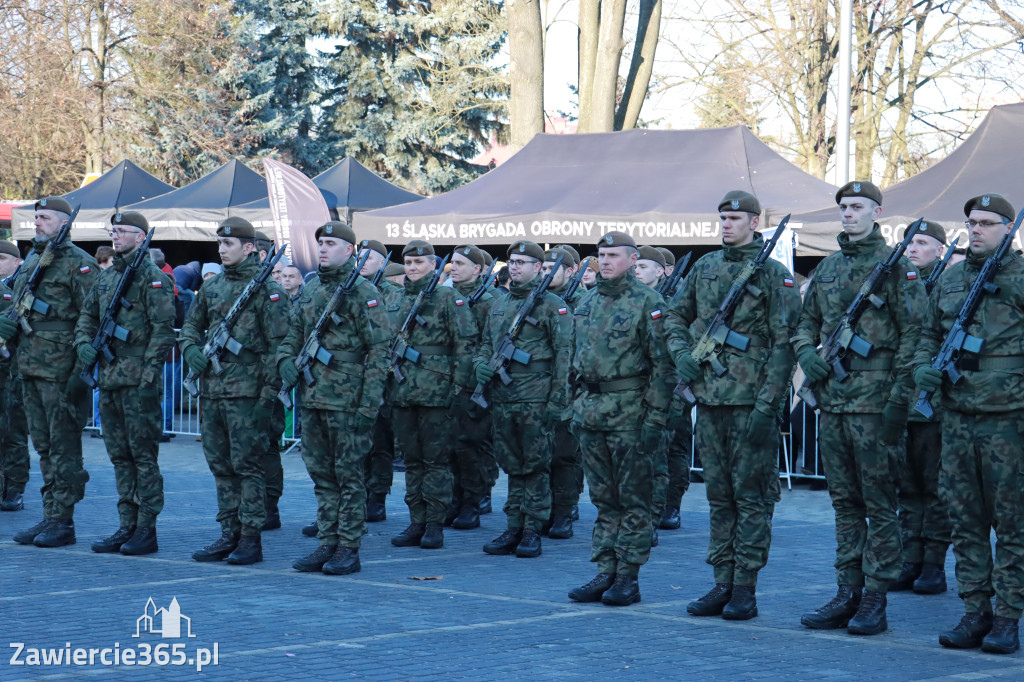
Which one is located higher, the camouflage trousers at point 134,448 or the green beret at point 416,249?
the green beret at point 416,249

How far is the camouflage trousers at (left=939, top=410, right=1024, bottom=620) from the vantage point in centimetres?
648

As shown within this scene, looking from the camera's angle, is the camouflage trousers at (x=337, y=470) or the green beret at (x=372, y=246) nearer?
the camouflage trousers at (x=337, y=470)

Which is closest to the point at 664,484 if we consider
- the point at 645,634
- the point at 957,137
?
the point at 645,634

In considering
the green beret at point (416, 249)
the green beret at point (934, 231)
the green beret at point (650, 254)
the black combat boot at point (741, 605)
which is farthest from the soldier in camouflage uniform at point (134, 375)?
the green beret at point (934, 231)

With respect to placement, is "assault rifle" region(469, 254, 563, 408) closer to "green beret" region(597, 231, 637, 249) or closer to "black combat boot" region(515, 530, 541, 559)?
"black combat boot" region(515, 530, 541, 559)

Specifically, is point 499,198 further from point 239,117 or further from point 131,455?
point 239,117

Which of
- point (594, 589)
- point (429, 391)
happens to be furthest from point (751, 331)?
point (429, 391)

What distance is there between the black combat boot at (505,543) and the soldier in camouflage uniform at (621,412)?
172cm

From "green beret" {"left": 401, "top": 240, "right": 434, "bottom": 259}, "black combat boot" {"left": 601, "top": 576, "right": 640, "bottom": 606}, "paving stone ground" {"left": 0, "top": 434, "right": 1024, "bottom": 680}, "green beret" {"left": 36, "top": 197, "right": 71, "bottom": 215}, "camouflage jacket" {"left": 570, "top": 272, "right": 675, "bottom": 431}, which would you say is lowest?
"paving stone ground" {"left": 0, "top": 434, "right": 1024, "bottom": 680}

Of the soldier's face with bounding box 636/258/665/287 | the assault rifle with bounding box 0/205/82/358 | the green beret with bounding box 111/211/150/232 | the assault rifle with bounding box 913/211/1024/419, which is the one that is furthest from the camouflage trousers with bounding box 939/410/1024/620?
the assault rifle with bounding box 0/205/82/358

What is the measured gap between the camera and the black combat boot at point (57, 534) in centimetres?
945

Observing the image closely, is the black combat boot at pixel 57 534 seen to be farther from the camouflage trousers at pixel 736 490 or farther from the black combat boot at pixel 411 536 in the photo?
the camouflage trousers at pixel 736 490

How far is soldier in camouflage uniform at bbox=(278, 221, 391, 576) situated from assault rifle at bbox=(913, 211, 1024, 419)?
12.0 feet

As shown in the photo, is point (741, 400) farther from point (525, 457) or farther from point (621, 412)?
point (525, 457)
